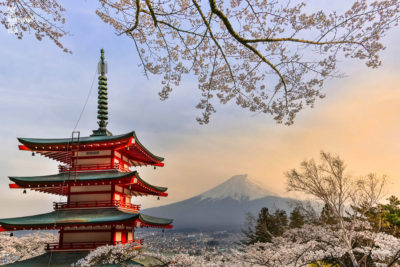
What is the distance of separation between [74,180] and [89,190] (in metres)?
0.84

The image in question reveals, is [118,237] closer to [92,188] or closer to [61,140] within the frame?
[92,188]

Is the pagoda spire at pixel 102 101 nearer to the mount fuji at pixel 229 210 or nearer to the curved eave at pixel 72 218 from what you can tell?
the curved eave at pixel 72 218

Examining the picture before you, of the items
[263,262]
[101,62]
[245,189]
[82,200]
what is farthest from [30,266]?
[245,189]

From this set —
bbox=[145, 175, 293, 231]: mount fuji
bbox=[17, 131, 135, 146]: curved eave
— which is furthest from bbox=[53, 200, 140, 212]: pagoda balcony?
bbox=[145, 175, 293, 231]: mount fuji

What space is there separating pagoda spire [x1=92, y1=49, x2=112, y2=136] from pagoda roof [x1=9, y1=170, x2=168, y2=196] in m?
2.91

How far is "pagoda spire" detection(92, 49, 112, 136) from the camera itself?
58.2ft

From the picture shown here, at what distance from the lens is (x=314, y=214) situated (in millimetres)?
18188

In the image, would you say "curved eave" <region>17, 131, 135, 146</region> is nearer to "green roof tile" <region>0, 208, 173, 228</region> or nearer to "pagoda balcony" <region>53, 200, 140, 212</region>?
"pagoda balcony" <region>53, 200, 140, 212</region>

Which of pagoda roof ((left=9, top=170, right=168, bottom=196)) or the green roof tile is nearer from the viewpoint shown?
the green roof tile

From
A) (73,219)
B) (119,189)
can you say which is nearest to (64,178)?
(73,219)

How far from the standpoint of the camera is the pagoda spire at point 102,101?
17.8m

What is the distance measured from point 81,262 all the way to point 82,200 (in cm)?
344

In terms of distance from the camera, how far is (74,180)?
48.6ft

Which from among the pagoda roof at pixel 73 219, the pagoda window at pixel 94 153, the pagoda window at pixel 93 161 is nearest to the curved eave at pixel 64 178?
the pagoda window at pixel 93 161
